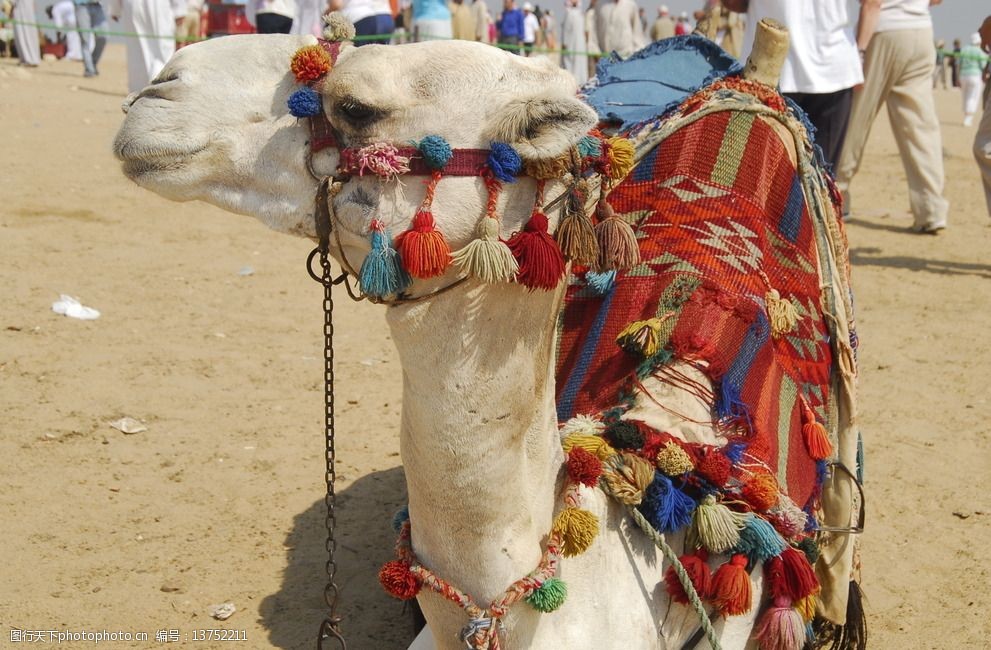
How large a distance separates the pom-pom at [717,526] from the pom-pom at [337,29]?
3.95 ft

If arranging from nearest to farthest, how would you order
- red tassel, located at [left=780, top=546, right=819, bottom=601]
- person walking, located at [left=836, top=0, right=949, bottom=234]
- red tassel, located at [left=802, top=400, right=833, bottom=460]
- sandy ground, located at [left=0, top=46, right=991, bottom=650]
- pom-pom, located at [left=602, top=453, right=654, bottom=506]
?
1. pom-pom, located at [left=602, top=453, right=654, bottom=506]
2. red tassel, located at [left=780, top=546, right=819, bottom=601]
3. red tassel, located at [left=802, top=400, right=833, bottom=460]
4. sandy ground, located at [left=0, top=46, right=991, bottom=650]
5. person walking, located at [left=836, top=0, right=949, bottom=234]

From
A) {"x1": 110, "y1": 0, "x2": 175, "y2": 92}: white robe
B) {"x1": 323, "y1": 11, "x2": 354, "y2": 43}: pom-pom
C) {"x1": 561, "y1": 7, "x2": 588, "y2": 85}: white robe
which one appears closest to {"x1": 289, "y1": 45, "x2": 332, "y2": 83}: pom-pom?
{"x1": 323, "y1": 11, "x2": 354, "y2": 43}: pom-pom

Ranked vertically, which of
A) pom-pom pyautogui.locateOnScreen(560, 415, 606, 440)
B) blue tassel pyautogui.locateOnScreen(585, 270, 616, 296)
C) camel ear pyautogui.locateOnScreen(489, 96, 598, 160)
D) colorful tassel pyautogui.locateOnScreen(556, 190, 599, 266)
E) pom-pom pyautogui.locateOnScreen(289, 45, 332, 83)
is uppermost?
pom-pom pyautogui.locateOnScreen(289, 45, 332, 83)

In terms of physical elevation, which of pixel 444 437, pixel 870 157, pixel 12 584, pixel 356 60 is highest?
pixel 356 60

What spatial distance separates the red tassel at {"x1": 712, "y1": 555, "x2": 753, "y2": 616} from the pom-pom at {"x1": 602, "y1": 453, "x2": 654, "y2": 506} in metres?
0.23

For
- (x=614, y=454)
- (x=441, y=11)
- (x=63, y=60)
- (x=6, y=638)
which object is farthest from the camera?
(x=63, y=60)

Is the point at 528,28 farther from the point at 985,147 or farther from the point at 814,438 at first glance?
the point at 814,438

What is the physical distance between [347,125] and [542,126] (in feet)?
1.13

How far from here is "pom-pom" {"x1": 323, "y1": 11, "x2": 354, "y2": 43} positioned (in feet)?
6.80

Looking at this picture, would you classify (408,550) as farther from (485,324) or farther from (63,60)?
(63,60)

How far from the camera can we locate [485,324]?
79.4 inches

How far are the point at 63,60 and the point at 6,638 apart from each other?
86.5 ft

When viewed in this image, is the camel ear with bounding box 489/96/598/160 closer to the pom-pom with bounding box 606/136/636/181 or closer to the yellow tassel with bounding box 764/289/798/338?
the pom-pom with bounding box 606/136/636/181

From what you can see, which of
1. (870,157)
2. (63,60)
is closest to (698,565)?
(870,157)
